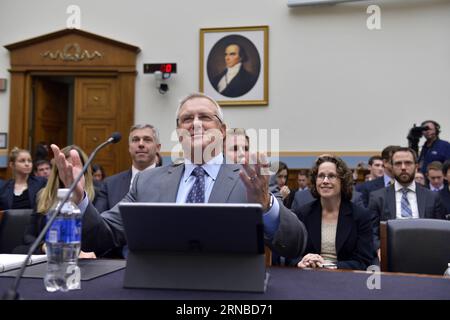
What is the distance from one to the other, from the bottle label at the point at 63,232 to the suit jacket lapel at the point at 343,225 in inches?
66.6

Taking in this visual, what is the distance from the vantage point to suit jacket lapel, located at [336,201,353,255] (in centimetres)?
278

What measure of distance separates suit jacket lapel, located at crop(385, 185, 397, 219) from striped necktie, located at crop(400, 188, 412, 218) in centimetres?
7

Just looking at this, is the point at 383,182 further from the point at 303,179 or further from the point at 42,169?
the point at 42,169

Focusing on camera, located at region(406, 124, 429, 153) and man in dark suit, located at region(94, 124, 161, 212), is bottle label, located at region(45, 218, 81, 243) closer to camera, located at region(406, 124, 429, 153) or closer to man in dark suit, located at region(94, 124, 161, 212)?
man in dark suit, located at region(94, 124, 161, 212)

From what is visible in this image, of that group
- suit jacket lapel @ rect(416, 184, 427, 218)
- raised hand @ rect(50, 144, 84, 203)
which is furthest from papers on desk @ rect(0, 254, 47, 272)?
suit jacket lapel @ rect(416, 184, 427, 218)

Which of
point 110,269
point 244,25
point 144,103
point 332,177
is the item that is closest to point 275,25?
point 244,25

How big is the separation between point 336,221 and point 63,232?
1.86 metres

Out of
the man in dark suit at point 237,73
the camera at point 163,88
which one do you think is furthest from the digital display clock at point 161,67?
the man in dark suit at point 237,73

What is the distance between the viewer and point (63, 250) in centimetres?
154

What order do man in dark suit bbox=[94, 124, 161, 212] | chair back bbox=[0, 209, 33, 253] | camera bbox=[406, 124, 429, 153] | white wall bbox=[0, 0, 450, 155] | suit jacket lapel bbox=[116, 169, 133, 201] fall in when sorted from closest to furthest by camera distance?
1. chair back bbox=[0, 209, 33, 253]
2. suit jacket lapel bbox=[116, 169, 133, 201]
3. man in dark suit bbox=[94, 124, 161, 212]
4. camera bbox=[406, 124, 429, 153]
5. white wall bbox=[0, 0, 450, 155]

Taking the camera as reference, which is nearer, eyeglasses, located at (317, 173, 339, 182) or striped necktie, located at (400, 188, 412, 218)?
eyeglasses, located at (317, 173, 339, 182)

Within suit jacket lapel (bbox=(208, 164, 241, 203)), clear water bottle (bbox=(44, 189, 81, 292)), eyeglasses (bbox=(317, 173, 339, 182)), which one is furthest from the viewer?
eyeglasses (bbox=(317, 173, 339, 182))

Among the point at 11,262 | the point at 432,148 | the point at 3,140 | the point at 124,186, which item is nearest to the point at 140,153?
the point at 124,186

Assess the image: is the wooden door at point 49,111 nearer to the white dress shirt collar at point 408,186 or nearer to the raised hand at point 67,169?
the white dress shirt collar at point 408,186
